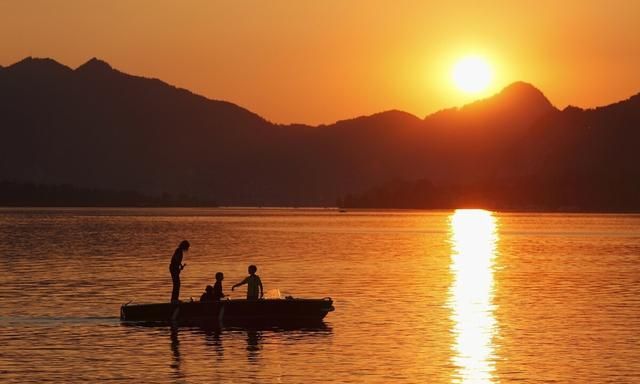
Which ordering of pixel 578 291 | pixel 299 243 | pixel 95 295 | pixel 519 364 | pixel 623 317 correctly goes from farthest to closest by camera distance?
pixel 299 243 → pixel 578 291 → pixel 95 295 → pixel 623 317 → pixel 519 364

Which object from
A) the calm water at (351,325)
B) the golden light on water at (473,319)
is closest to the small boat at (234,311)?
the calm water at (351,325)

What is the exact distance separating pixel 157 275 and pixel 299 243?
6614 cm

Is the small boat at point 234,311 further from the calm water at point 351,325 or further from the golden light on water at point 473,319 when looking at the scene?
the golden light on water at point 473,319

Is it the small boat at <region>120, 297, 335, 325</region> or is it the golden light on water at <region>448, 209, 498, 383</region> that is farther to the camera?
the small boat at <region>120, 297, 335, 325</region>

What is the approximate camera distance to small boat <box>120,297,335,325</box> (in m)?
54.3

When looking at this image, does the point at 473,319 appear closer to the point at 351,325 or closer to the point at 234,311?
the point at 351,325

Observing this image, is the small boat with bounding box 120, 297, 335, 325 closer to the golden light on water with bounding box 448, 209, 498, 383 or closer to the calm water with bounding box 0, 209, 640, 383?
the calm water with bounding box 0, 209, 640, 383

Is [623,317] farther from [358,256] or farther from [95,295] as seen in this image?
[358,256]

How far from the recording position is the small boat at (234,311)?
→ 54.3 metres

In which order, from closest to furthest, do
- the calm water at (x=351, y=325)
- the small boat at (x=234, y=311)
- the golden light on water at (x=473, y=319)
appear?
1. the calm water at (x=351, y=325)
2. the golden light on water at (x=473, y=319)
3. the small boat at (x=234, y=311)

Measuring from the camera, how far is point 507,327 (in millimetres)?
55781

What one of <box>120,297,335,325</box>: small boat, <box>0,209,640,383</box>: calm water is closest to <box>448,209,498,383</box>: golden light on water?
<box>0,209,640,383</box>: calm water

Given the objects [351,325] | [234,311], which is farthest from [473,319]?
[234,311]

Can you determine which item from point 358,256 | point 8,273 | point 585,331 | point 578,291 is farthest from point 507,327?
point 358,256
